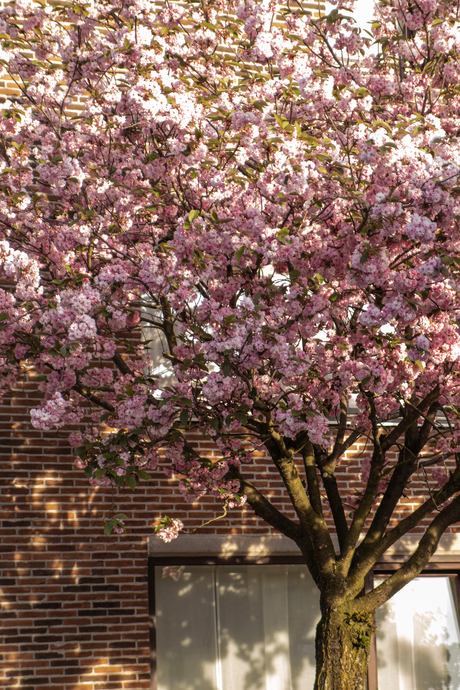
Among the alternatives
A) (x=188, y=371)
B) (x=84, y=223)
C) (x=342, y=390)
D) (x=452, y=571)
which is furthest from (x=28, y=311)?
(x=452, y=571)

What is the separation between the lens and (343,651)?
4.62 metres

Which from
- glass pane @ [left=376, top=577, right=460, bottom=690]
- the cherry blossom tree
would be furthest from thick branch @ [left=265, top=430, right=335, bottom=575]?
glass pane @ [left=376, top=577, right=460, bottom=690]

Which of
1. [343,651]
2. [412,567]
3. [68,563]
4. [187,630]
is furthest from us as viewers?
[187,630]

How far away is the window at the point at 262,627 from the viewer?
21.9 feet

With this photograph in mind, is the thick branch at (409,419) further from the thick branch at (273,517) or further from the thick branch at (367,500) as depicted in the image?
the thick branch at (273,517)

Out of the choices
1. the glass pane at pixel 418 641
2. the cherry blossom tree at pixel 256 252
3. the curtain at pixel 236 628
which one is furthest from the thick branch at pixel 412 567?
the glass pane at pixel 418 641

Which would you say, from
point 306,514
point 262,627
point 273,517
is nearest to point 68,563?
point 262,627

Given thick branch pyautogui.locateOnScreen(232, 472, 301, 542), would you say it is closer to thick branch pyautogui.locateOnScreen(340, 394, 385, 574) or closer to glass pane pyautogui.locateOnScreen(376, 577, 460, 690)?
thick branch pyautogui.locateOnScreen(340, 394, 385, 574)

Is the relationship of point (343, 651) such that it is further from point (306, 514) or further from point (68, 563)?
point (68, 563)

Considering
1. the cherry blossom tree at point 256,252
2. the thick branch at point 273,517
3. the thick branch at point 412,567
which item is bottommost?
the thick branch at point 412,567

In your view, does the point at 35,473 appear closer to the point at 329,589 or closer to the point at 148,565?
→ the point at 148,565

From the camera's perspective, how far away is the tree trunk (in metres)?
4.61

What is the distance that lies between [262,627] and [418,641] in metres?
1.53

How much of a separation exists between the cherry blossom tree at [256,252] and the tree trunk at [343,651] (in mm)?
13
